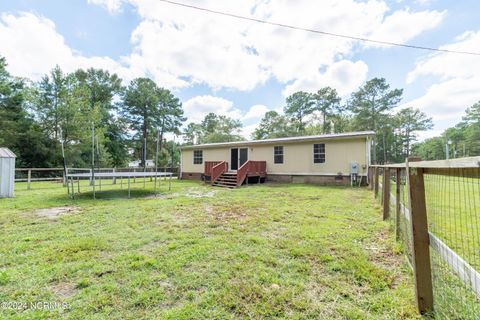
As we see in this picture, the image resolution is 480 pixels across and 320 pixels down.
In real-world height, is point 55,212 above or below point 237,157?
below

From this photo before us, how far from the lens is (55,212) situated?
5496 millimetres

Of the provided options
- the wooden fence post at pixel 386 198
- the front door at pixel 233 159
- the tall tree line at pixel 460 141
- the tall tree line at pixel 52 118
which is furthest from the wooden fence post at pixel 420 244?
the tall tree line at pixel 460 141

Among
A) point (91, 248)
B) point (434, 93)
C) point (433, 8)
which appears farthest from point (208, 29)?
point (434, 93)

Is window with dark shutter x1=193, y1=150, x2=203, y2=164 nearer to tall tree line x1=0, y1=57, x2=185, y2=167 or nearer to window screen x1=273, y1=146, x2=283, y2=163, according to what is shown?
window screen x1=273, y1=146, x2=283, y2=163

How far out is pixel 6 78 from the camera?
18953 millimetres

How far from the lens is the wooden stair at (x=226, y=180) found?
11404mm

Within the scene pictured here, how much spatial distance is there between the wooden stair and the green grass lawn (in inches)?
267

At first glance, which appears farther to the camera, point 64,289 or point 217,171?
point 217,171

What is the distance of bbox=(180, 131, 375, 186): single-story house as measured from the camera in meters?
10.6

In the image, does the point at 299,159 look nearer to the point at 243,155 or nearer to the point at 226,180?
the point at 243,155

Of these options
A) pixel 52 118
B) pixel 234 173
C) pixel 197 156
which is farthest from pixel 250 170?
pixel 52 118

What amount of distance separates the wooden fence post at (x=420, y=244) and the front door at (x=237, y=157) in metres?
12.2

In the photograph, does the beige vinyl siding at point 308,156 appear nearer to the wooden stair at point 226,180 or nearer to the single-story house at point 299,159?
the single-story house at point 299,159

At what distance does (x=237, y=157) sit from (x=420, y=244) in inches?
498
